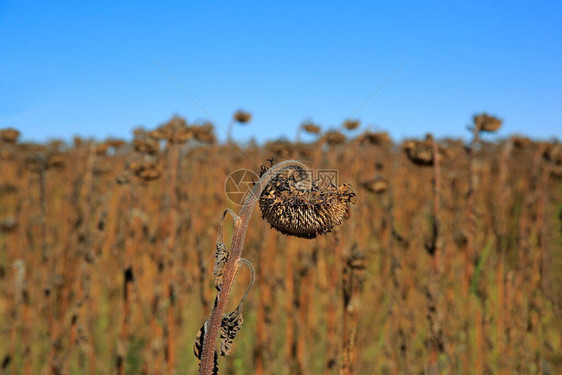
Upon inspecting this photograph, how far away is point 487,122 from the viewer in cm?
372

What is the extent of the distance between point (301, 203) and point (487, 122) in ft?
10.0

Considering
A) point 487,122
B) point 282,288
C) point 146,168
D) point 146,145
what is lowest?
point 282,288

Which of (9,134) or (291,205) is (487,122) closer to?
(291,205)

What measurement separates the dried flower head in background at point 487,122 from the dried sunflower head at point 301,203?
2.85 metres

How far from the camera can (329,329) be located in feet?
11.4

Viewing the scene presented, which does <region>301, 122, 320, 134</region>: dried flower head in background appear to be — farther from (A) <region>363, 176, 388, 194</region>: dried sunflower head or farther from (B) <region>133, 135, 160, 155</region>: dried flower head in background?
(B) <region>133, 135, 160, 155</region>: dried flower head in background

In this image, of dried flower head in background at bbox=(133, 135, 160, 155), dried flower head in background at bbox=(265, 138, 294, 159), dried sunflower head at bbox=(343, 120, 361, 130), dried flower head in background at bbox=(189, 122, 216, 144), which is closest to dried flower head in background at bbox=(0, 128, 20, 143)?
dried flower head in background at bbox=(189, 122, 216, 144)

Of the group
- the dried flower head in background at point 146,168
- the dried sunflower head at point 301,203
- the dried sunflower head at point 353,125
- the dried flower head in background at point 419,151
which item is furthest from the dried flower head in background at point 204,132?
the dried sunflower head at point 301,203

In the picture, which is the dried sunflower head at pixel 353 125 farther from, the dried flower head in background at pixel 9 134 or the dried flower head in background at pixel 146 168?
the dried flower head in background at pixel 9 134

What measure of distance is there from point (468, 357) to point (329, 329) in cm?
136

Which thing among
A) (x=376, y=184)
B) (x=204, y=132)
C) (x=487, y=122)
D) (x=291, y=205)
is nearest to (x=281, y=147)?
(x=204, y=132)

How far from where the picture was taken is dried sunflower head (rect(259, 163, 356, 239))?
4.60ft

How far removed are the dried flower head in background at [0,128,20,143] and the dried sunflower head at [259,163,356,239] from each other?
493cm

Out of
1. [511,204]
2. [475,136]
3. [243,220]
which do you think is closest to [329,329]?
[475,136]
